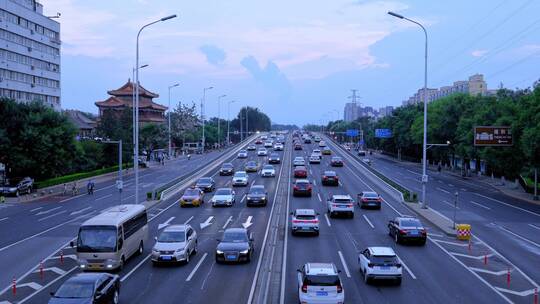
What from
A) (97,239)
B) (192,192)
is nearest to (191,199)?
(192,192)

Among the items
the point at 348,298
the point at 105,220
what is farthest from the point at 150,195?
the point at 348,298

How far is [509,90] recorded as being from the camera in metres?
79.6

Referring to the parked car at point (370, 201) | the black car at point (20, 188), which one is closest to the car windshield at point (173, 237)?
the parked car at point (370, 201)

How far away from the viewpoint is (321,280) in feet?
60.7

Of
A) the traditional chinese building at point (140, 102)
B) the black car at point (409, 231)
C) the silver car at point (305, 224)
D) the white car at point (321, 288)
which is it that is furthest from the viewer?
the traditional chinese building at point (140, 102)

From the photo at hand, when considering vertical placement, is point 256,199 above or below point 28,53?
below

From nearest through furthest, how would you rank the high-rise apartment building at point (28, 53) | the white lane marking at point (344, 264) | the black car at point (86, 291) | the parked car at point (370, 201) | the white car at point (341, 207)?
the black car at point (86, 291) → the white lane marking at point (344, 264) → the white car at point (341, 207) → the parked car at point (370, 201) → the high-rise apartment building at point (28, 53)

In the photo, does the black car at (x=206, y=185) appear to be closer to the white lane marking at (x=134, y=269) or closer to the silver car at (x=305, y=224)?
the silver car at (x=305, y=224)

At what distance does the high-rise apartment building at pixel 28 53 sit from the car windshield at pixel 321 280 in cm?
7304

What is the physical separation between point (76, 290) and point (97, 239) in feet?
22.7

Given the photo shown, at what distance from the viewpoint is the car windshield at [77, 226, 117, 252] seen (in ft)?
78.3

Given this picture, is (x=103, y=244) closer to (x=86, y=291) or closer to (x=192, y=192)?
(x=86, y=291)

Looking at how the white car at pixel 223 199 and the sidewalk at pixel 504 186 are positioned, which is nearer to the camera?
the white car at pixel 223 199

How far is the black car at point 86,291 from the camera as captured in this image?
16984 millimetres
